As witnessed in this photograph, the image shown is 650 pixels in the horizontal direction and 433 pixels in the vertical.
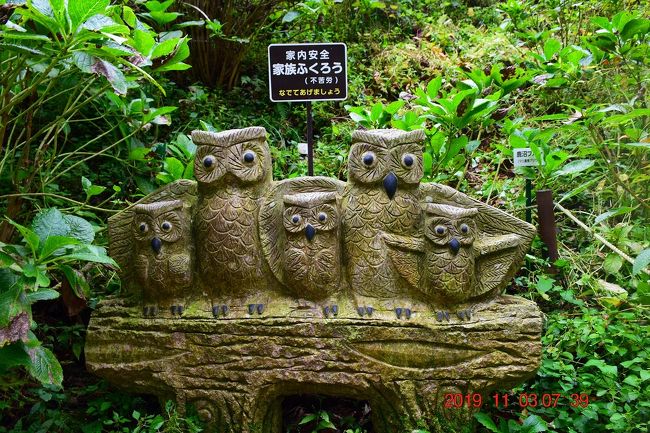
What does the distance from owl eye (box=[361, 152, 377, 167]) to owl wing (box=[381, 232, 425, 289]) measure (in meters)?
0.28

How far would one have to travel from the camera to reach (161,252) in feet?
8.64

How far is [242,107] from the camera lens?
4629 millimetres

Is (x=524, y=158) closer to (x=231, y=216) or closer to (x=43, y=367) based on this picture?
(x=231, y=216)

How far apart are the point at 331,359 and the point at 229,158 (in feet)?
2.88

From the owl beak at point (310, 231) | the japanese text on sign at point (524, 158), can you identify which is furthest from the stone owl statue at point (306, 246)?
the japanese text on sign at point (524, 158)

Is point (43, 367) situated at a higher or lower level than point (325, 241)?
lower

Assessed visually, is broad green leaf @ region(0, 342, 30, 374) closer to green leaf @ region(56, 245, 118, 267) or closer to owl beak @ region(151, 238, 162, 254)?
green leaf @ region(56, 245, 118, 267)

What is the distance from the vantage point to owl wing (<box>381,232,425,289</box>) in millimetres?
2580

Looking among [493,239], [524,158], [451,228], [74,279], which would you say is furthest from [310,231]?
[524,158]

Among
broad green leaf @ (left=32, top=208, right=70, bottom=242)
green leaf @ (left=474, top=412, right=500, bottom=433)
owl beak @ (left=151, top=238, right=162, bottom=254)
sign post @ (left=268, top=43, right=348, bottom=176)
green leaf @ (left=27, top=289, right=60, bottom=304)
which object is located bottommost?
green leaf @ (left=474, top=412, right=500, bottom=433)

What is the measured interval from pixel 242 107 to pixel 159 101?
630 mm

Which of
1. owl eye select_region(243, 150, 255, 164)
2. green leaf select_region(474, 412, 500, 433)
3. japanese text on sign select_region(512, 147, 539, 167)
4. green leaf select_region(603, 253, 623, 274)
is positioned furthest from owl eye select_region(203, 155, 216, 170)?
green leaf select_region(603, 253, 623, 274)

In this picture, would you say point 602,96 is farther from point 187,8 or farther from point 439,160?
point 187,8

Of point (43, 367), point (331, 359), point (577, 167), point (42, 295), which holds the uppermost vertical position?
point (577, 167)
